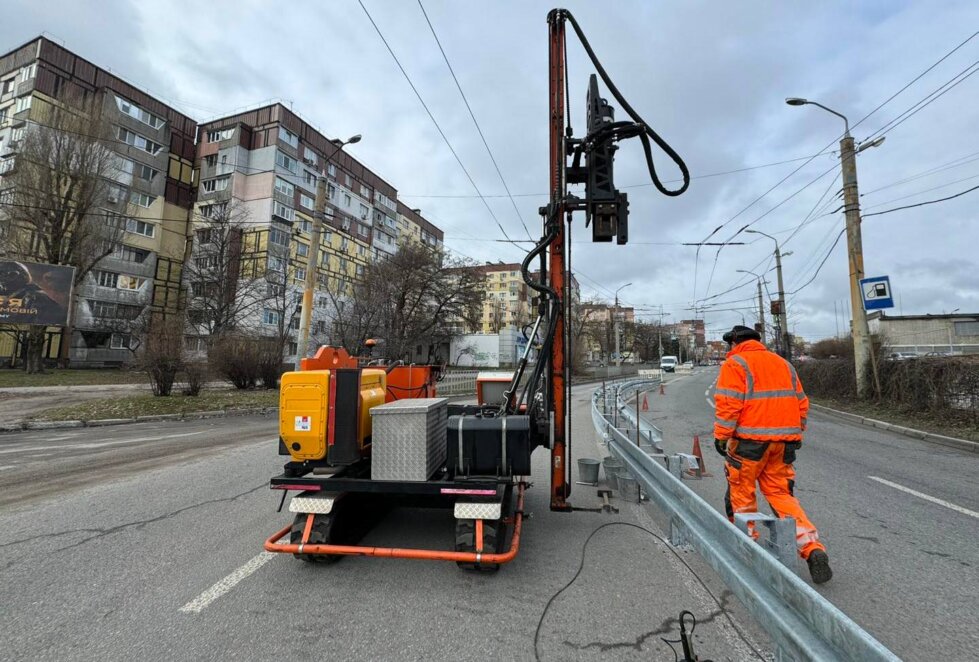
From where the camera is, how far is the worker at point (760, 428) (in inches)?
143

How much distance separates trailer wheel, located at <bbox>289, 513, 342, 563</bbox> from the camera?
3.47m

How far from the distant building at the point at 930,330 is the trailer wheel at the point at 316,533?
127 feet

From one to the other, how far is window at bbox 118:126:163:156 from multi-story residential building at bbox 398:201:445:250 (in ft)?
87.9

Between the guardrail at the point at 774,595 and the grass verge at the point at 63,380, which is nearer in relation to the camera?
the guardrail at the point at 774,595

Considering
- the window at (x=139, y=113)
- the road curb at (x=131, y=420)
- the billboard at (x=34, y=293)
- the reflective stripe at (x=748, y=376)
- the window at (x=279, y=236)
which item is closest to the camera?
the reflective stripe at (x=748, y=376)

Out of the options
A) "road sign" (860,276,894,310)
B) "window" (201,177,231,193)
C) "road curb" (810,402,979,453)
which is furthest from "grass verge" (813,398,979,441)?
"window" (201,177,231,193)

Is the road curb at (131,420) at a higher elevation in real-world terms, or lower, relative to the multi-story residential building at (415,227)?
lower

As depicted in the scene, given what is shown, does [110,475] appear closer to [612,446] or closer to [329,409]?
[329,409]

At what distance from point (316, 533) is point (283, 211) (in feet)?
149

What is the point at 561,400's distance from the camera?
4.65m

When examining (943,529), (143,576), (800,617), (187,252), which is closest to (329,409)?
(143,576)

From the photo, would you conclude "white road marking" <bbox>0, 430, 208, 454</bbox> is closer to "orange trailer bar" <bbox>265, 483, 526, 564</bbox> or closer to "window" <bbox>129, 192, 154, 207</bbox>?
"orange trailer bar" <bbox>265, 483, 526, 564</bbox>

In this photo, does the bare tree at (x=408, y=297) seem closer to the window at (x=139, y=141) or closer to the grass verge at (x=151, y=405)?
the grass verge at (x=151, y=405)

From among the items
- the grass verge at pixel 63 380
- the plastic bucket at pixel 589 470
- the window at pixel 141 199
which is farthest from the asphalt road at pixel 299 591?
the window at pixel 141 199
